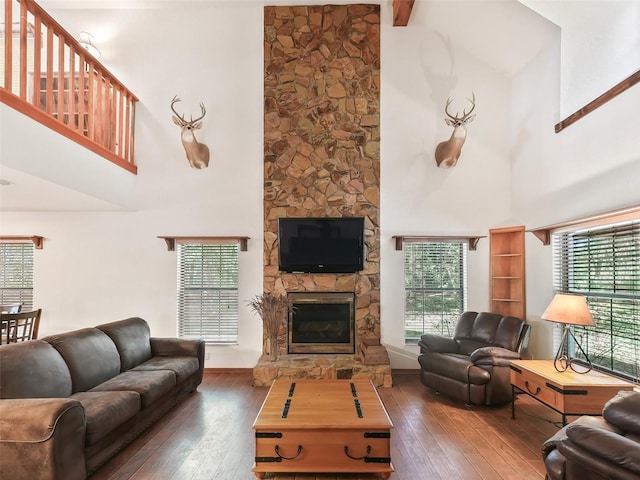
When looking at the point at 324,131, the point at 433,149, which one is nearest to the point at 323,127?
the point at 324,131

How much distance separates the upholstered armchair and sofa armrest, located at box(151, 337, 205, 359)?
2865 mm

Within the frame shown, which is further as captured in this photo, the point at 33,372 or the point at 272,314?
the point at 272,314

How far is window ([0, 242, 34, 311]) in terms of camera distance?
5684 millimetres

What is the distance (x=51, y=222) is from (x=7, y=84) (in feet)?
9.89

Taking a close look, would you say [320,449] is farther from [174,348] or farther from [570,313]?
[174,348]

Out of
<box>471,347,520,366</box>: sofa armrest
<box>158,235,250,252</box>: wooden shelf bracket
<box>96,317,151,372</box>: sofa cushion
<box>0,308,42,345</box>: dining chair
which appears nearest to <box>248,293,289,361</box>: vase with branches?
<box>158,235,250,252</box>: wooden shelf bracket

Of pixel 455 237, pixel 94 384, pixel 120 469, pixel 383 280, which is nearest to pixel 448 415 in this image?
pixel 383 280

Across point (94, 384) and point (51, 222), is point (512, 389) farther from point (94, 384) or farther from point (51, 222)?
point (51, 222)

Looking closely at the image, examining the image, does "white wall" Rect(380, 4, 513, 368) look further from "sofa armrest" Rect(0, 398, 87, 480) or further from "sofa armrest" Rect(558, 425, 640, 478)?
"sofa armrest" Rect(0, 398, 87, 480)

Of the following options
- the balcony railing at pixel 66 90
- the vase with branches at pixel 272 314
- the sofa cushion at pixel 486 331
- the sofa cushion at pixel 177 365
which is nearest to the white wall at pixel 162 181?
the balcony railing at pixel 66 90

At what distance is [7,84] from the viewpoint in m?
3.16

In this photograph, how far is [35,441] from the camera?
2.27 metres

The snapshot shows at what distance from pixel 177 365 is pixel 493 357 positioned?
349cm

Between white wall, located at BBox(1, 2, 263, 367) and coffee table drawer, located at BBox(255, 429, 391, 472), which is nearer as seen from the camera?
coffee table drawer, located at BBox(255, 429, 391, 472)
